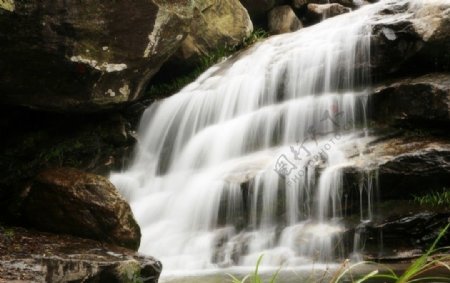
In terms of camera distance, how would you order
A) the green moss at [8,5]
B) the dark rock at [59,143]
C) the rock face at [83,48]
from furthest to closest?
the dark rock at [59,143], the rock face at [83,48], the green moss at [8,5]

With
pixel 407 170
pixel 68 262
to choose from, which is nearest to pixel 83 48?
pixel 68 262

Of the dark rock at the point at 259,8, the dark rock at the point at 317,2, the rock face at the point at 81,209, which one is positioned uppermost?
the dark rock at the point at 317,2

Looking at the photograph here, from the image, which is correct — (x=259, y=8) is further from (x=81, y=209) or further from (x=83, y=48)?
(x=81, y=209)

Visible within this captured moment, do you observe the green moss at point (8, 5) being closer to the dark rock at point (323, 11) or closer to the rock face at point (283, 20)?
the rock face at point (283, 20)

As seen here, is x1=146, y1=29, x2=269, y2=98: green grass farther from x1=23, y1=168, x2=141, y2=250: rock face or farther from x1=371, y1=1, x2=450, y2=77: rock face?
x1=23, y1=168, x2=141, y2=250: rock face

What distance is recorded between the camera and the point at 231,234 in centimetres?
617

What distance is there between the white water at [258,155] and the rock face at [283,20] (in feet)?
9.40

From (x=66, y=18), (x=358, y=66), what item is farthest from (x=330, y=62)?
(x=66, y=18)

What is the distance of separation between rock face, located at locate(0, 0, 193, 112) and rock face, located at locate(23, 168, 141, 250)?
4.73 feet

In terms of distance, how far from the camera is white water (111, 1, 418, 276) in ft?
19.4

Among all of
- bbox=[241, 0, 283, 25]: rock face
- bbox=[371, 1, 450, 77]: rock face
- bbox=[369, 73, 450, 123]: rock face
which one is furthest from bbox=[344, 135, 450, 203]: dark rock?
bbox=[241, 0, 283, 25]: rock face

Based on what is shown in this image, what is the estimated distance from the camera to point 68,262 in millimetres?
4164

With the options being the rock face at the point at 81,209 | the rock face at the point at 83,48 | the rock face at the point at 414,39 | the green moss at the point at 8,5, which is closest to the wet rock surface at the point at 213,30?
the rock face at the point at 83,48

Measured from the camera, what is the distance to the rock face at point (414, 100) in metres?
6.07
